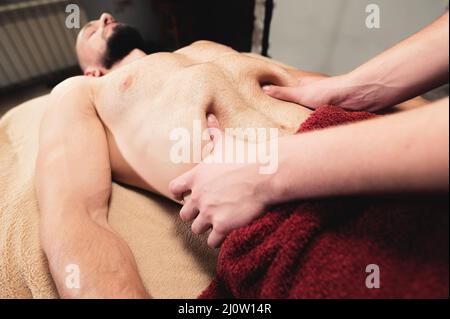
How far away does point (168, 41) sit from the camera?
2.16 metres

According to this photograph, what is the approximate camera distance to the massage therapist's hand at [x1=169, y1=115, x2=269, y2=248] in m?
0.50

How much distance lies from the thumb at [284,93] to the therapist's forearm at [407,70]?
0.17 m

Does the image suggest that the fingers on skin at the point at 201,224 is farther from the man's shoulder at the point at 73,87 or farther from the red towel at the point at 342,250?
the man's shoulder at the point at 73,87

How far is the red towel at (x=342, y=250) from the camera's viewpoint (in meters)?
0.38

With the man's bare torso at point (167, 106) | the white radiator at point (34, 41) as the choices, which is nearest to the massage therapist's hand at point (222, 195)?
the man's bare torso at point (167, 106)

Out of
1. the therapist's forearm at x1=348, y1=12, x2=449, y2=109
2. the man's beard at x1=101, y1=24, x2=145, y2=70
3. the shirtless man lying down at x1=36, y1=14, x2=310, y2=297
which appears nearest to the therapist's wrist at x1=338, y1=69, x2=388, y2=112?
the therapist's forearm at x1=348, y1=12, x2=449, y2=109

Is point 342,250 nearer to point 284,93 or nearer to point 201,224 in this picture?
point 201,224

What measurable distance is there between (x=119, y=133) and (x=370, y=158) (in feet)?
2.33

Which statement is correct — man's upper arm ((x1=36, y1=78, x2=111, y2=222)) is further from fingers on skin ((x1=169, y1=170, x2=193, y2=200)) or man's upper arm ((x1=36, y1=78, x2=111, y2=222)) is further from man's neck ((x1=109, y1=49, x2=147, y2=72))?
man's neck ((x1=109, y1=49, x2=147, y2=72))

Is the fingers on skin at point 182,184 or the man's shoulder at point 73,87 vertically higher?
the man's shoulder at point 73,87

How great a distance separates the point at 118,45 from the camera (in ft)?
4.09

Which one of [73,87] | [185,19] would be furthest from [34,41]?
[73,87]
